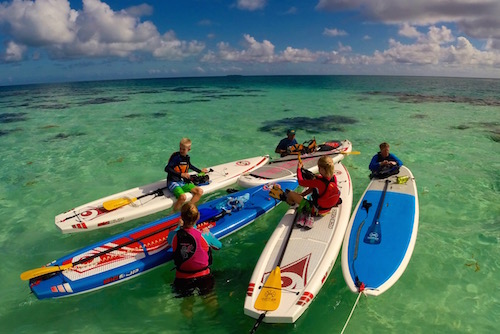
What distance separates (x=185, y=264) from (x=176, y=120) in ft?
68.9

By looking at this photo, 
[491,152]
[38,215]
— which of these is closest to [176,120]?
[38,215]

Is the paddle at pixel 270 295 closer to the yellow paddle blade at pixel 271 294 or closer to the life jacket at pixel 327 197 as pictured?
the yellow paddle blade at pixel 271 294

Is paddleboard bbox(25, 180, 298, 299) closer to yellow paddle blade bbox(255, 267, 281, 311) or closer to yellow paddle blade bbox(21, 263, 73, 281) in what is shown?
yellow paddle blade bbox(21, 263, 73, 281)

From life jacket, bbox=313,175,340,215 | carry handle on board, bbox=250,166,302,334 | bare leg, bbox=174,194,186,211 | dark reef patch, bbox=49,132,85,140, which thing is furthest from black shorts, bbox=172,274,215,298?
dark reef patch, bbox=49,132,85,140

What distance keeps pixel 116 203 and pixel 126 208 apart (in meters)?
0.29

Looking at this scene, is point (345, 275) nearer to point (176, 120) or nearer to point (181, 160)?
point (181, 160)

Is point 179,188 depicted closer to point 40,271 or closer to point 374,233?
point 40,271

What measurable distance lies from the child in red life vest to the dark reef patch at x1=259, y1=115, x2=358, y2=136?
14.6m

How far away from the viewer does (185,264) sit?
492cm

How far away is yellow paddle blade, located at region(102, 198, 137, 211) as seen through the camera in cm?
807

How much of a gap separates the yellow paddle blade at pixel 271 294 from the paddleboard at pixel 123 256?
85.9 inches

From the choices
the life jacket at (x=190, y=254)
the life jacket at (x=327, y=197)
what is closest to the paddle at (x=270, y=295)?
the life jacket at (x=190, y=254)

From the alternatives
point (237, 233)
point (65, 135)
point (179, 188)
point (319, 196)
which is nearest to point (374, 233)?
point (319, 196)

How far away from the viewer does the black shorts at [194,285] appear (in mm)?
5004
